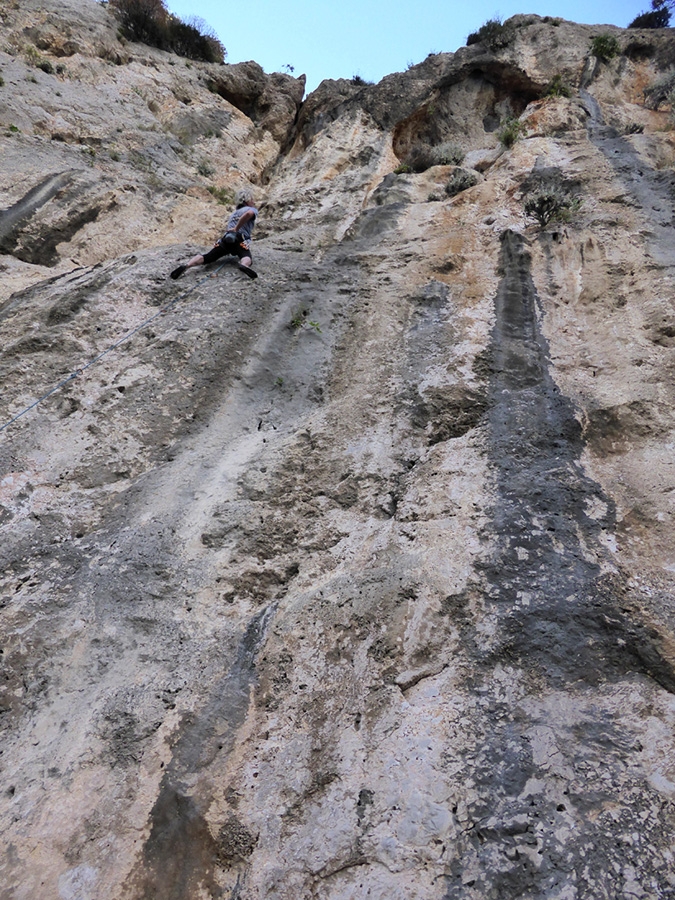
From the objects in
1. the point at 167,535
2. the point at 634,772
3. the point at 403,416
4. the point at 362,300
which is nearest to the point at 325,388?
the point at 403,416

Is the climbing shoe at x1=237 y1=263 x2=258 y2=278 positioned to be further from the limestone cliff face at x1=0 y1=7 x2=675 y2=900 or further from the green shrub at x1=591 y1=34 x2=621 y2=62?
the green shrub at x1=591 y1=34 x2=621 y2=62

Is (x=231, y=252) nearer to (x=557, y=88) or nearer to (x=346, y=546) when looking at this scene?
(x=346, y=546)

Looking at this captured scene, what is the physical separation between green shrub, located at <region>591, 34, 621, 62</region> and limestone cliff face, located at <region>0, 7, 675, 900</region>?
5232 mm

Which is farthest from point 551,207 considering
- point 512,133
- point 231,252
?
point 231,252

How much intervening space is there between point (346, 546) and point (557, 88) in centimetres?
1232

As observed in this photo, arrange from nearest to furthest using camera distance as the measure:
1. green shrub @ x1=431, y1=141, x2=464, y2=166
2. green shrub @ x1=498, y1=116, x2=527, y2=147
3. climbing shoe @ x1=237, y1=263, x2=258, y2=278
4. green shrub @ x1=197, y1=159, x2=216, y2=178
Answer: climbing shoe @ x1=237, y1=263, x2=258, y2=278
green shrub @ x1=498, y1=116, x2=527, y2=147
green shrub @ x1=431, y1=141, x2=464, y2=166
green shrub @ x1=197, y1=159, x2=216, y2=178

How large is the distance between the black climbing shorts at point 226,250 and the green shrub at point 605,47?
1077 centimetres

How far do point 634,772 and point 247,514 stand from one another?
3.29 metres

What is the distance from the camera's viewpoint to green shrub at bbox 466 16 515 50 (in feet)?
45.5

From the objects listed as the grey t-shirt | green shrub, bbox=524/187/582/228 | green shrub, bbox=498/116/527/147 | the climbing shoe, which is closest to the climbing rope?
the climbing shoe

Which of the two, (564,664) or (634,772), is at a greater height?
(564,664)

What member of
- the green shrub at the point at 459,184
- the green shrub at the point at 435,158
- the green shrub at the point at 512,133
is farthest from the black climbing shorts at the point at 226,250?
the green shrub at the point at 512,133

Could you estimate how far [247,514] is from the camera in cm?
490

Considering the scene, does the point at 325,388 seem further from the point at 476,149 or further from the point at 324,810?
the point at 476,149
